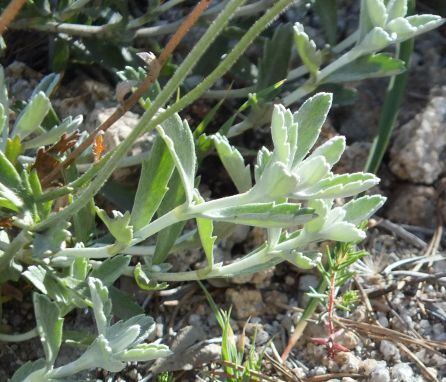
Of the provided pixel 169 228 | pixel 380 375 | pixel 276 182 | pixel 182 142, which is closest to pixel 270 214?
pixel 276 182

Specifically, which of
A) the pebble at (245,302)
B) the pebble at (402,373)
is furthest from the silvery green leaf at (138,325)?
the pebble at (402,373)

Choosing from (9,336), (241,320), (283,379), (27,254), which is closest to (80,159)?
(27,254)

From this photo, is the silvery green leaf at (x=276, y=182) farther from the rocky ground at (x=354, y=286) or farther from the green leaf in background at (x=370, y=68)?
the green leaf in background at (x=370, y=68)

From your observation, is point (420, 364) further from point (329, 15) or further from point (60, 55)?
point (60, 55)

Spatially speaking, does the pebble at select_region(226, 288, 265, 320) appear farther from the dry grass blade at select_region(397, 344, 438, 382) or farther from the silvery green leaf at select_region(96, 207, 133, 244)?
the silvery green leaf at select_region(96, 207, 133, 244)

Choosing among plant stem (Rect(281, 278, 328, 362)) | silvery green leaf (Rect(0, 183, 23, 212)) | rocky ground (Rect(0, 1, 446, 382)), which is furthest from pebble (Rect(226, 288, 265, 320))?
silvery green leaf (Rect(0, 183, 23, 212))

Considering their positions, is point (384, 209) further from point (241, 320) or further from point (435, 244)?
point (241, 320)
